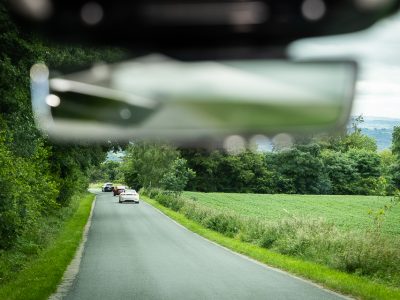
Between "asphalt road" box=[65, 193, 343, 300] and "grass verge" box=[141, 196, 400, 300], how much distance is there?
415mm

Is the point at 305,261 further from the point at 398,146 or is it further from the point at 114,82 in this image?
the point at 398,146

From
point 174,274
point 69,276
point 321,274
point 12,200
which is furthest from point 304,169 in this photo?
point 69,276

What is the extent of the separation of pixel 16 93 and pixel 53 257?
4678 millimetres

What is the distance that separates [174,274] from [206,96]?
10.4 meters

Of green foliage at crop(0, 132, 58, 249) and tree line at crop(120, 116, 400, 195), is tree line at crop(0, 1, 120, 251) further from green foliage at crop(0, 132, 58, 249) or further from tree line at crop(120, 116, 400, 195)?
tree line at crop(120, 116, 400, 195)

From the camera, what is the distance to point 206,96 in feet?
9.61

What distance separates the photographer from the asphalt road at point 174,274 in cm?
1052

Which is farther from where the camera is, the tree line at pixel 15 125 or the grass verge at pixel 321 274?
the tree line at pixel 15 125

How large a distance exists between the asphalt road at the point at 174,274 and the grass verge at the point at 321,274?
0.41 m

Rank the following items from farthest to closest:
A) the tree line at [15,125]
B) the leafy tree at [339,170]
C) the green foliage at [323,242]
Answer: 1. the leafy tree at [339,170]
2. the green foliage at [323,242]
3. the tree line at [15,125]

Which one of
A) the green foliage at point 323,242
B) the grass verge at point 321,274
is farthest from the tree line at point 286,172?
the grass verge at point 321,274

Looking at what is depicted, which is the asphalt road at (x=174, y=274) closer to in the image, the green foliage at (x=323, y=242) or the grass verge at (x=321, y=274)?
the grass verge at (x=321, y=274)

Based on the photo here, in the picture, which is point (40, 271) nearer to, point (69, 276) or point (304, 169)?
point (69, 276)

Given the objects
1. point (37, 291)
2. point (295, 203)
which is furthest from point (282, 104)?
point (295, 203)
